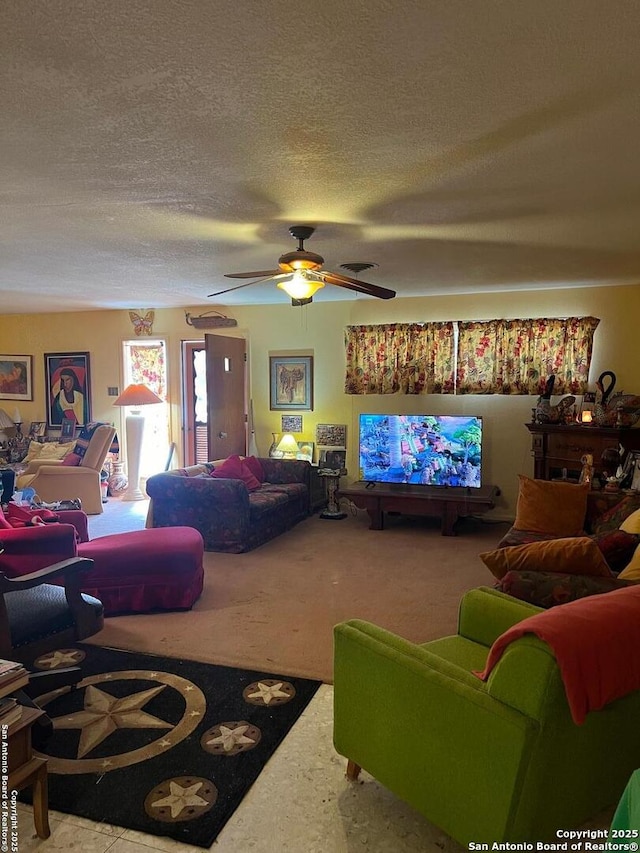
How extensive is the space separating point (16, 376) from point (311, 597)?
613 centimetres

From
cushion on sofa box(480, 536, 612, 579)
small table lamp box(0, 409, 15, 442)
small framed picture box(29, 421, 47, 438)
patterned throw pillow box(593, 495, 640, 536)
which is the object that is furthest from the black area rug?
small table lamp box(0, 409, 15, 442)

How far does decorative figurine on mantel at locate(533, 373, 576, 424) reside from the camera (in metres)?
5.43

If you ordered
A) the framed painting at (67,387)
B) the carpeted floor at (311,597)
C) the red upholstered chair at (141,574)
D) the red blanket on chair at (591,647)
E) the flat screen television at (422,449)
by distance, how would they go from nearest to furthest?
1. the red blanket on chair at (591,647)
2. the carpeted floor at (311,597)
3. the red upholstered chair at (141,574)
4. the flat screen television at (422,449)
5. the framed painting at (67,387)

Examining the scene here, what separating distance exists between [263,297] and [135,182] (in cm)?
363

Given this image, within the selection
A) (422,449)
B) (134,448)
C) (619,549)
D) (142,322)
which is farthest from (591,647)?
A: (142,322)

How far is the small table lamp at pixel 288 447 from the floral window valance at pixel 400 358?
2.78 ft

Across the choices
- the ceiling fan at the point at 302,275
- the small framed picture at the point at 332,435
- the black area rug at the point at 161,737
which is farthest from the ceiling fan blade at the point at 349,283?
the small framed picture at the point at 332,435

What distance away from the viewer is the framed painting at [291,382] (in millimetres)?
6797

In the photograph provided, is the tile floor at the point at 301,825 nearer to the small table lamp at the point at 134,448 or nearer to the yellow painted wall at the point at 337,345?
the yellow painted wall at the point at 337,345

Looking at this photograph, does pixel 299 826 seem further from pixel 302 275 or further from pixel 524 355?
pixel 524 355

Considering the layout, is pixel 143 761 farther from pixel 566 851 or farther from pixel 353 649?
pixel 566 851

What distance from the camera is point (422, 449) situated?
608 cm

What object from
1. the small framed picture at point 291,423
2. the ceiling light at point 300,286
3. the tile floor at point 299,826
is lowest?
the tile floor at point 299,826

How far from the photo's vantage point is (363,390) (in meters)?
6.49
